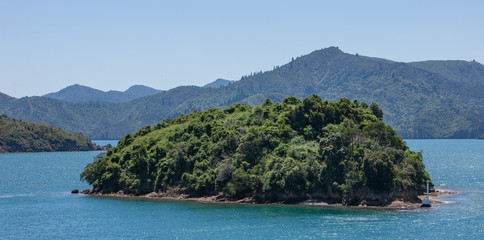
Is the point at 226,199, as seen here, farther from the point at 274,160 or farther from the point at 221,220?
the point at 221,220

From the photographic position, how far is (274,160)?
309 ft

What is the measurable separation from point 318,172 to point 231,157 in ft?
57.7

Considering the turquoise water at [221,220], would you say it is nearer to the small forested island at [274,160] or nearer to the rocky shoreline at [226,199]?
the rocky shoreline at [226,199]

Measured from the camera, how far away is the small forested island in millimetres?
87312

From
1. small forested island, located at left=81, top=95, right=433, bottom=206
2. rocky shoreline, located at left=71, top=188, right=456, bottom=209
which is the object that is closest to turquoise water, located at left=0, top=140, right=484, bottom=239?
rocky shoreline, located at left=71, top=188, right=456, bottom=209

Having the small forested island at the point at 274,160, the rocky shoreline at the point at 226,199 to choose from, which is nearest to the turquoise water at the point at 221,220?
the rocky shoreline at the point at 226,199

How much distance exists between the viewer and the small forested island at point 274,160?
8731cm

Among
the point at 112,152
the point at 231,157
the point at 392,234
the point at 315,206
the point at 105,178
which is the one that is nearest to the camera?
the point at 392,234

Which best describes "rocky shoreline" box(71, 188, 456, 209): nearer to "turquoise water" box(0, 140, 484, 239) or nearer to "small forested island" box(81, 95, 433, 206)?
"small forested island" box(81, 95, 433, 206)

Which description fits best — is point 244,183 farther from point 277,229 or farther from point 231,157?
point 277,229

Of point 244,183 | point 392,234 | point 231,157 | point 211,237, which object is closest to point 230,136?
point 231,157

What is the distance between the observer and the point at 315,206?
86.9 m

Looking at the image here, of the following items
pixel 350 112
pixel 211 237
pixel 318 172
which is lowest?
pixel 211 237

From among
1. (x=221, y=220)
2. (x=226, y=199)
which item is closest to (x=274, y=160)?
(x=226, y=199)
